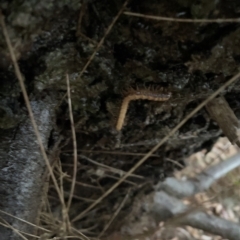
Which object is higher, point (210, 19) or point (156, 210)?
point (210, 19)

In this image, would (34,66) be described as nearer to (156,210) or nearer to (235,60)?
(235,60)

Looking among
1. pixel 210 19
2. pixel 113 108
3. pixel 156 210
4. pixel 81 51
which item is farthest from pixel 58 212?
pixel 210 19

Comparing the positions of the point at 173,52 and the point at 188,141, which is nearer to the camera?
the point at 173,52

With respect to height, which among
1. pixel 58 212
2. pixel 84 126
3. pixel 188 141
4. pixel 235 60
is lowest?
pixel 58 212

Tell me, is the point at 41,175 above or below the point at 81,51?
below

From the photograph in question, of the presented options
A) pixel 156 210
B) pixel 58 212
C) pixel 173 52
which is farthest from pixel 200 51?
pixel 156 210

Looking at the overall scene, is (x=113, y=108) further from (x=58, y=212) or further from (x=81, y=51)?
(x=58, y=212)

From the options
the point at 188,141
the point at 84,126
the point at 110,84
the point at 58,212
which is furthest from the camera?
the point at 58,212

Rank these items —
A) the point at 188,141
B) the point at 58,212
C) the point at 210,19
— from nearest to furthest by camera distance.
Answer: the point at 210,19 → the point at 188,141 → the point at 58,212

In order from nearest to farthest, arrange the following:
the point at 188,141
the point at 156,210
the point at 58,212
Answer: the point at 188,141
the point at 58,212
the point at 156,210
